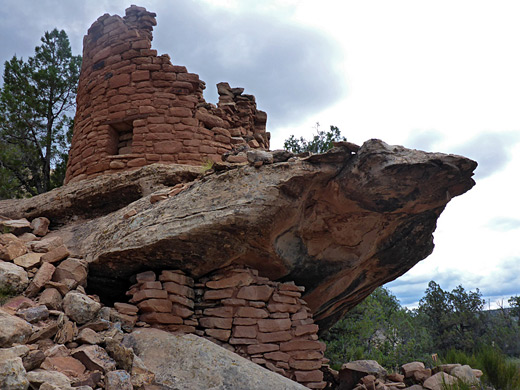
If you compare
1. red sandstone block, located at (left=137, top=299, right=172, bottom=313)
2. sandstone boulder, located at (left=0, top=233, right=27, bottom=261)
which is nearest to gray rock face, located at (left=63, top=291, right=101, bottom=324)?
red sandstone block, located at (left=137, top=299, right=172, bottom=313)

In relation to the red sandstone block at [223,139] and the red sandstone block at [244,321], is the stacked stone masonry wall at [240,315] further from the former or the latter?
the red sandstone block at [223,139]

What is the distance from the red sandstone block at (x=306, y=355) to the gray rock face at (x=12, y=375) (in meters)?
2.76

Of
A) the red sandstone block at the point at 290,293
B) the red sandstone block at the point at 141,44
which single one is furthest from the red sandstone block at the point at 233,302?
the red sandstone block at the point at 141,44

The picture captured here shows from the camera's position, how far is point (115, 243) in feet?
14.1

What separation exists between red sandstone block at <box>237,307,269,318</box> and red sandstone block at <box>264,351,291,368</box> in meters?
0.38

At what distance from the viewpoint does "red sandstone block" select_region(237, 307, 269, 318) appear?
171 inches

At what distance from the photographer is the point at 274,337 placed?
439cm

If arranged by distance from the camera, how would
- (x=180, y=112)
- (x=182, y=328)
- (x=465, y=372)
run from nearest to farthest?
1. (x=182, y=328)
2. (x=465, y=372)
3. (x=180, y=112)

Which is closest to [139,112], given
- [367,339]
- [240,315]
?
[240,315]

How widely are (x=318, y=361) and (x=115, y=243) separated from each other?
2511mm

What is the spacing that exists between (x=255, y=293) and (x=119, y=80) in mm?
4259

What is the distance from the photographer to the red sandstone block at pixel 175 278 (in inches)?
170

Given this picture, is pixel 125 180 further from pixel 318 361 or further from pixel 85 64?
pixel 318 361

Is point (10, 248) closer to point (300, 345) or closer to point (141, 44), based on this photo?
point (300, 345)
